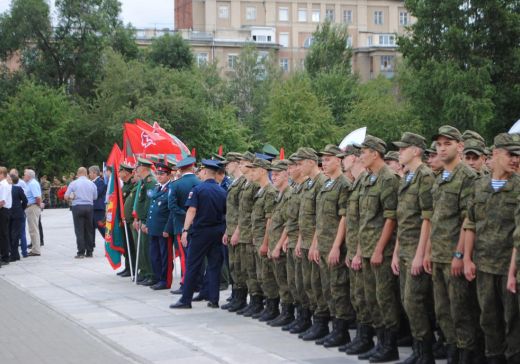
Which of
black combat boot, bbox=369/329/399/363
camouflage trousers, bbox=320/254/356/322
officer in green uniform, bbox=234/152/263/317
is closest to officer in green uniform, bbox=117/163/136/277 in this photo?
officer in green uniform, bbox=234/152/263/317

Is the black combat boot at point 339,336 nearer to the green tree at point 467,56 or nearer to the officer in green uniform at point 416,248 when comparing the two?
the officer in green uniform at point 416,248

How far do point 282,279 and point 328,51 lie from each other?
75.9 meters

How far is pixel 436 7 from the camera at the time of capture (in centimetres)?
5356

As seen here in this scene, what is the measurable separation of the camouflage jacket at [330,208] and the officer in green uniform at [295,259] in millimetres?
740

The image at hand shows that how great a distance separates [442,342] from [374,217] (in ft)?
4.89

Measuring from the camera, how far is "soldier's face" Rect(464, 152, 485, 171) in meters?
8.72

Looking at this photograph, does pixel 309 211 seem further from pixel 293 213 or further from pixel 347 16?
pixel 347 16

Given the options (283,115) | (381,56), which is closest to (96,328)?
(283,115)

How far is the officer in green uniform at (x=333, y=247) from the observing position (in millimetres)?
10148

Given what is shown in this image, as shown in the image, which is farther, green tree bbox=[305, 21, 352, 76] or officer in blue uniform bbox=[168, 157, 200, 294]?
green tree bbox=[305, 21, 352, 76]

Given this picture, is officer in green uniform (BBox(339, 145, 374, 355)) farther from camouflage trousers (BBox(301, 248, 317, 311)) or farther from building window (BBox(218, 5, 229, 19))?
building window (BBox(218, 5, 229, 19))

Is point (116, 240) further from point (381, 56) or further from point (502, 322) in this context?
point (381, 56)

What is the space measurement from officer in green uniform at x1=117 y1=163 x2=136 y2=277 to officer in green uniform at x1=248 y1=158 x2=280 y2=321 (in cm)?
559

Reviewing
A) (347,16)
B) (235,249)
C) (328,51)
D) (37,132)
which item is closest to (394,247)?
(235,249)
